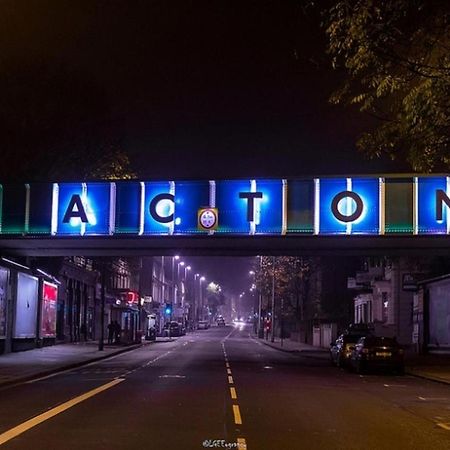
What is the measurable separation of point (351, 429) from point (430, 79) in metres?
5.97

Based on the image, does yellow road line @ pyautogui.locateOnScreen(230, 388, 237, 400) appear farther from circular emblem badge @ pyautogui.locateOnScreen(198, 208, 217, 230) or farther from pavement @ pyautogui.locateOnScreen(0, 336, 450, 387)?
circular emblem badge @ pyautogui.locateOnScreen(198, 208, 217, 230)

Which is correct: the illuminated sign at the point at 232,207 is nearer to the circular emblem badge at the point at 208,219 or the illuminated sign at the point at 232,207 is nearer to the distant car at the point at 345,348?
the circular emblem badge at the point at 208,219

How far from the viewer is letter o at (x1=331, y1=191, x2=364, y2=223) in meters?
29.8

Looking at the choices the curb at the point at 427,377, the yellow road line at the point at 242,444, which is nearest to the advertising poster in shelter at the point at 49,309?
the curb at the point at 427,377

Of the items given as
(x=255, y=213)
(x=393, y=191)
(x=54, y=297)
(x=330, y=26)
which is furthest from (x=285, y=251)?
(x=330, y=26)

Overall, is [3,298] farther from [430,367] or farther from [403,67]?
[403,67]

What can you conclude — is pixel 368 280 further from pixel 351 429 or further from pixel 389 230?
pixel 351 429

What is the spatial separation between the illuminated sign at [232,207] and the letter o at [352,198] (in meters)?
0.04

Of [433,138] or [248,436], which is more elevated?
[433,138]

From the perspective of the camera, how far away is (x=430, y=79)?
10984 millimetres

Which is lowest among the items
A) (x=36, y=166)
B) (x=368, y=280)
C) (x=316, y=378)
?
(x=316, y=378)

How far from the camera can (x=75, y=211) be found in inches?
1240

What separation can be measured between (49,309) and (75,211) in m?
13.8

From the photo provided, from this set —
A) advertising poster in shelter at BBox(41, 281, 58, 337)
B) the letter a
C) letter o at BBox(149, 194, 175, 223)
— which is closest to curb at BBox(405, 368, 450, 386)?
letter o at BBox(149, 194, 175, 223)
